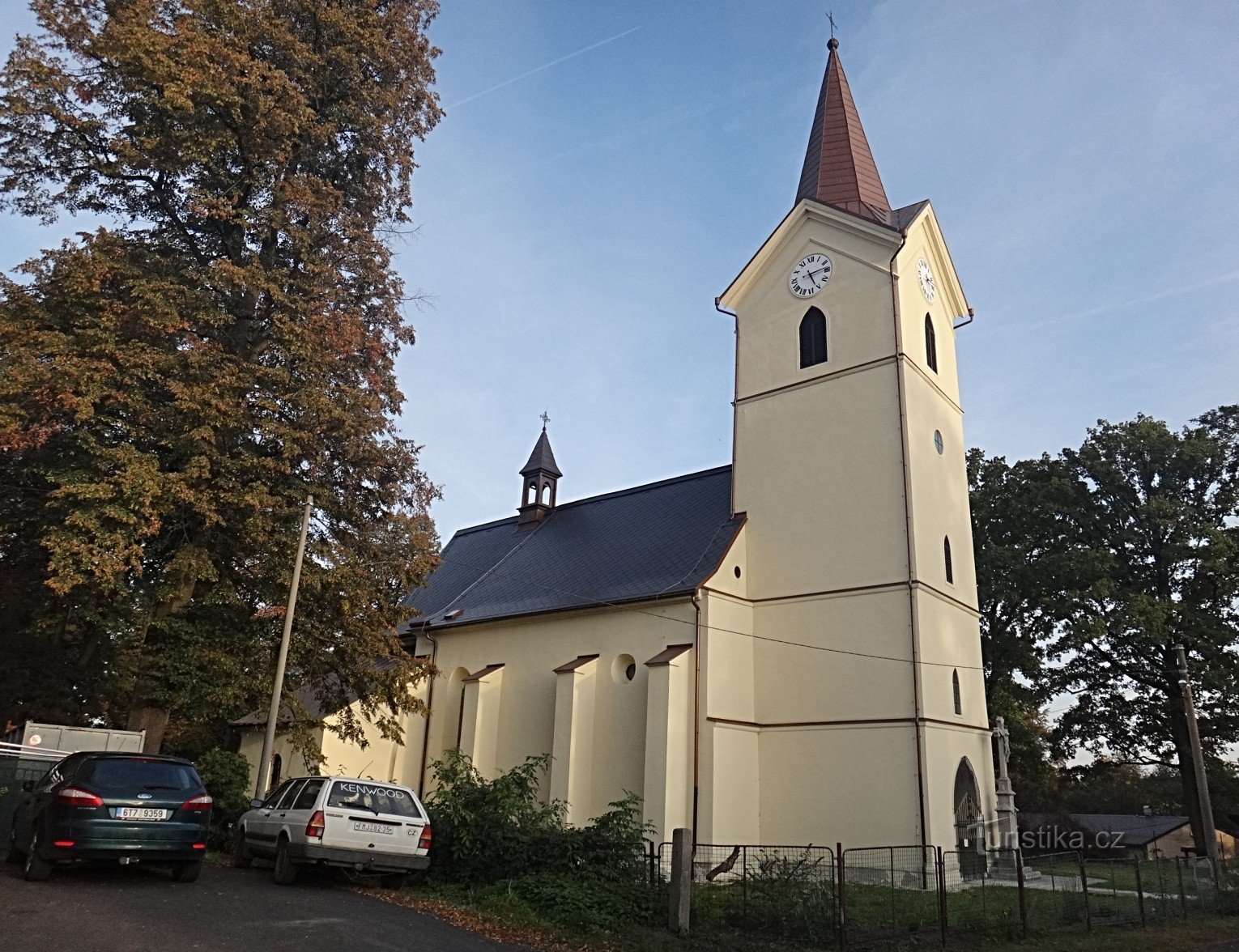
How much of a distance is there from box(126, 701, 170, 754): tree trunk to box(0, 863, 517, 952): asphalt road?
18.0ft

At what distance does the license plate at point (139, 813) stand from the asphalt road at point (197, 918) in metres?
0.74

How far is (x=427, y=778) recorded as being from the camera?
24.4 m

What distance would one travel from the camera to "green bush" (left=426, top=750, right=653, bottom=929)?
11062 mm

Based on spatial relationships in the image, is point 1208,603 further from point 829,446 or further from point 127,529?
point 127,529

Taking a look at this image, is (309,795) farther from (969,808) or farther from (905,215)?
(905,215)

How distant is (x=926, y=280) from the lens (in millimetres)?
23984

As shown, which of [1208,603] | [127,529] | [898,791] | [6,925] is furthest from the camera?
[1208,603]

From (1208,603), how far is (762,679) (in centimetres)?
1618

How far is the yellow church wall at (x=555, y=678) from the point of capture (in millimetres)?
20516

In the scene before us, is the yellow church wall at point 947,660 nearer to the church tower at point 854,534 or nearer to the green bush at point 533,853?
the church tower at point 854,534

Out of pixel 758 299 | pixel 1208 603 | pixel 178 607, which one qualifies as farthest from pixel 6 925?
pixel 1208 603

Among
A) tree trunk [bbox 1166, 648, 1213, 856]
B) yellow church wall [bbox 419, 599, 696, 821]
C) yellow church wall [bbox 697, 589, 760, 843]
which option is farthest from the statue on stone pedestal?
yellow church wall [bbox 419, 599, 696, 821]

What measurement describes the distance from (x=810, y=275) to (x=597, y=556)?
9.20 meters

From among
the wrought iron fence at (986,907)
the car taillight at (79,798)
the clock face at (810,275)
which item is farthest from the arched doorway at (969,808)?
the car taillight at (79,798)
